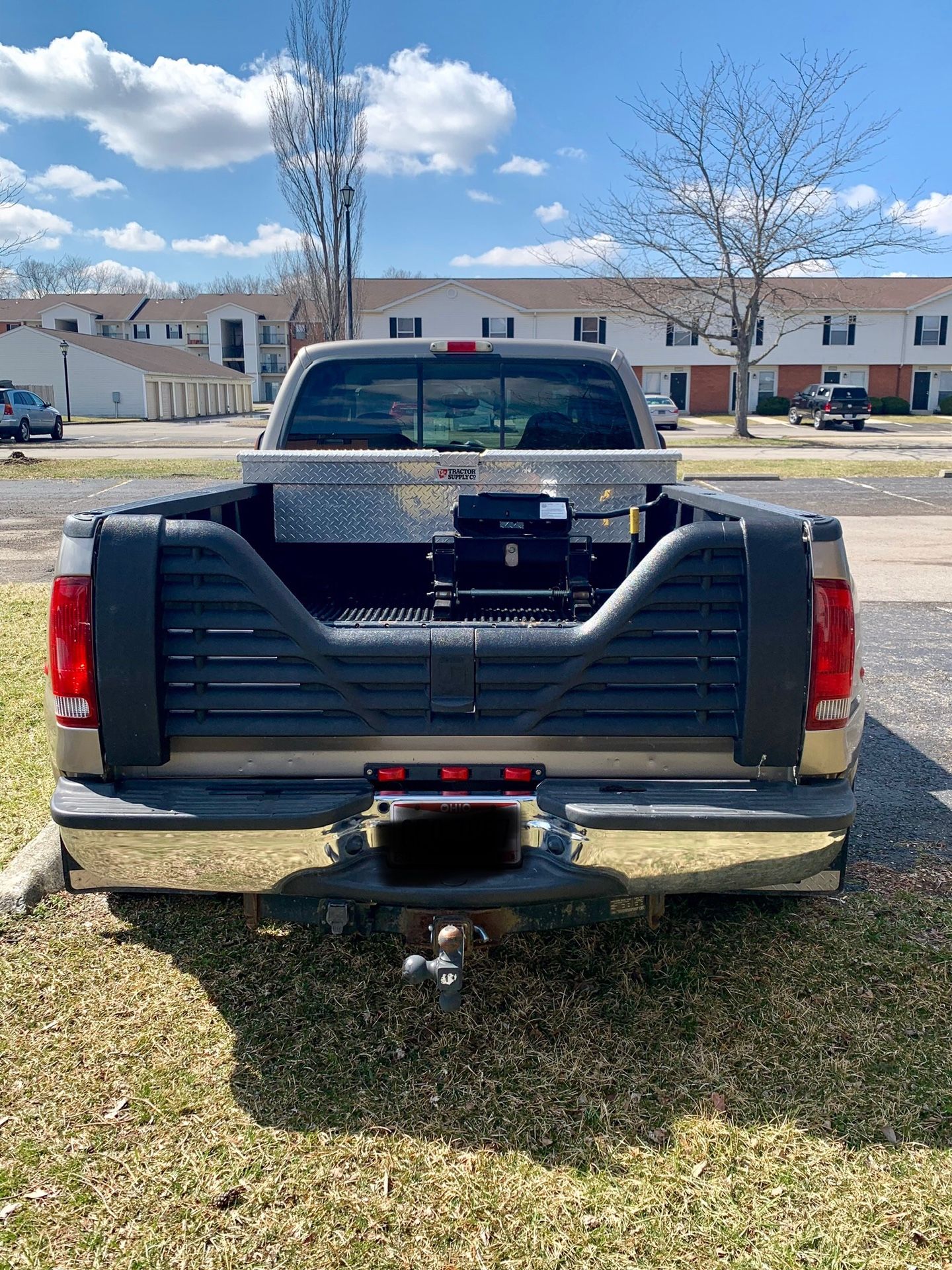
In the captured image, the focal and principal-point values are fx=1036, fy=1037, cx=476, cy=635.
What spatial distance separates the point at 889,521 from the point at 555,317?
4536 centimetres

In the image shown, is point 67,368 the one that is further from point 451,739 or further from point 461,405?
point 451,739

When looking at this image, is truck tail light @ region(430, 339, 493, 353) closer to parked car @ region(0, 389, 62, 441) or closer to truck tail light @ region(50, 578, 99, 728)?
truck tail light @ region(50, 578, 99, 728)

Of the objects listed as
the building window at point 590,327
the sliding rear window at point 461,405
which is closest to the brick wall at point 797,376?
the building window at point 590,327

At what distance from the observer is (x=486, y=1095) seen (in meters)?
2.82

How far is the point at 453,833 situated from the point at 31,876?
1.95m

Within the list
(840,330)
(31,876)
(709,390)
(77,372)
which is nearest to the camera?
(31,876)

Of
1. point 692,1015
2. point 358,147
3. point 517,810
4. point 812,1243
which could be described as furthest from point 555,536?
point 358,147

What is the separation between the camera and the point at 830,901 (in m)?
3.88

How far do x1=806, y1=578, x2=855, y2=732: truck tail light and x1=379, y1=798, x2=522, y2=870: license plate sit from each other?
828mm

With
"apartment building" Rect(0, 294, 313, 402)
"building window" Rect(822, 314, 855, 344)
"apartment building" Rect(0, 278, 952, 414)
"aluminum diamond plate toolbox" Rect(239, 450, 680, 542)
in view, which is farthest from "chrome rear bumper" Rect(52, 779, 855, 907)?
Result: "apartment building" Rect(0, 294, 313, 402)

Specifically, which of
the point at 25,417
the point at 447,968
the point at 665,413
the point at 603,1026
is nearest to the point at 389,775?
the point at 447,968

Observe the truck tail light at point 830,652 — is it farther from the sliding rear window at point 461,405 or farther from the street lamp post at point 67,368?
the street lamp post at point 67,368

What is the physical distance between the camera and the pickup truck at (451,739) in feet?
8.63

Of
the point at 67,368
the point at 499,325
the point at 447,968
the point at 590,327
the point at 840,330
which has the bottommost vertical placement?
the point at 447,968
